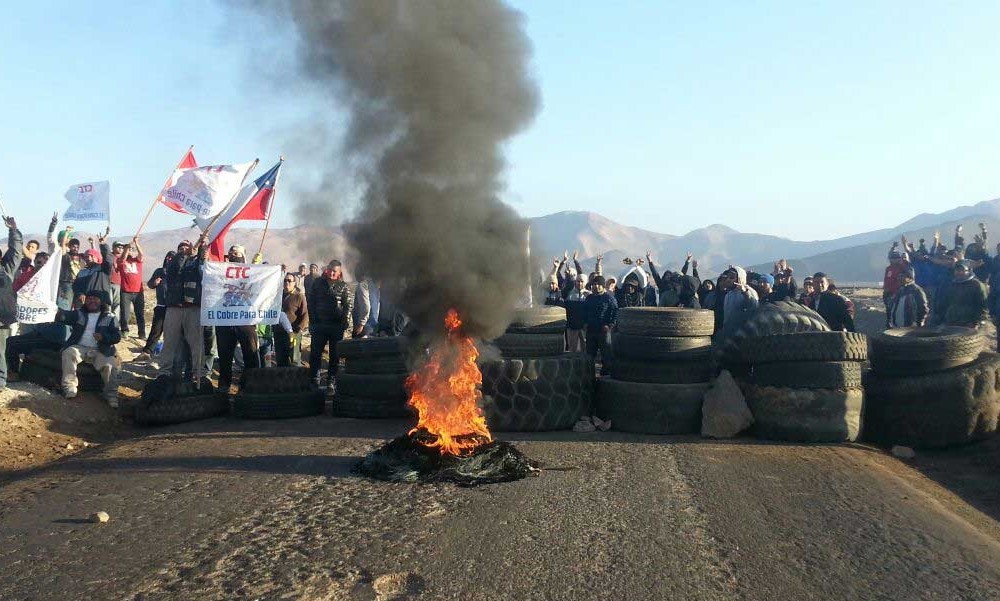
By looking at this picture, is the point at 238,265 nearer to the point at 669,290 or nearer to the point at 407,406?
the point at 407,406

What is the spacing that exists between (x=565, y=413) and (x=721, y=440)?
1.77 meters

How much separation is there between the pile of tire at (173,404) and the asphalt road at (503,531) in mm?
2159

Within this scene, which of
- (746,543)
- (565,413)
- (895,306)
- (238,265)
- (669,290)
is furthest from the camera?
(669,290)

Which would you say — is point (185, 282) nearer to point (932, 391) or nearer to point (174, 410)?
point (174, 410)

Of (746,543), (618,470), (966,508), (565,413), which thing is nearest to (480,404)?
(565,413)

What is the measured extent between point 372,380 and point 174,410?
99.4 inches

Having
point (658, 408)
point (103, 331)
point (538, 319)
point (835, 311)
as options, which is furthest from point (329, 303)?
point (835, 311)

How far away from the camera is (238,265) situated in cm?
1175

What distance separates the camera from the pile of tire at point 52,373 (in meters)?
10.6

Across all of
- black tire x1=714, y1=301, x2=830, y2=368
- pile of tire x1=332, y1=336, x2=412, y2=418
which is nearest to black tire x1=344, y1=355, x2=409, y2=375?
pile of tire x1=332, y1=336, x2=412, y2=418

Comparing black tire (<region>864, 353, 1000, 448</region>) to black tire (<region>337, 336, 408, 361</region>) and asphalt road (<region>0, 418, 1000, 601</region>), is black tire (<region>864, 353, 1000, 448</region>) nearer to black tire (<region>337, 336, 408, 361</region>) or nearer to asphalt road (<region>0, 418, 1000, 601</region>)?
asphalt road (<region>0, 418, 1000, 601</region>)

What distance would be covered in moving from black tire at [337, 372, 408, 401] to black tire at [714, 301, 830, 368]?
4018 millimetres

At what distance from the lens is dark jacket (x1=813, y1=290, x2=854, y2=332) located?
12.1m

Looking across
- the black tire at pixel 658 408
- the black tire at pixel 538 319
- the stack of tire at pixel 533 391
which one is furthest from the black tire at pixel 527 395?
the black tire at pixel 538 319
